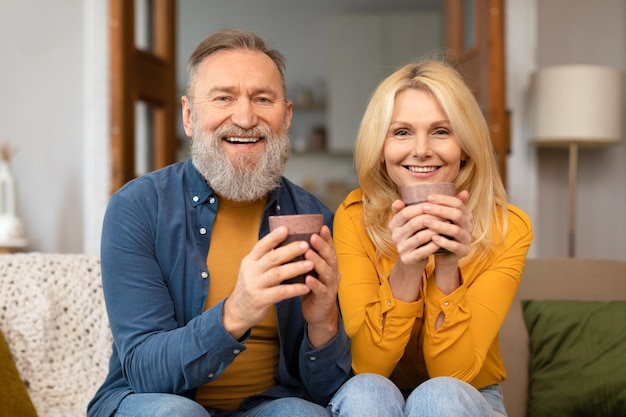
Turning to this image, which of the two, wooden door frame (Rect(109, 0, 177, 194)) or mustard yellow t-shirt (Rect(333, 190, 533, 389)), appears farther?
wooden door frame (Rect(109, 0, 177, 194))

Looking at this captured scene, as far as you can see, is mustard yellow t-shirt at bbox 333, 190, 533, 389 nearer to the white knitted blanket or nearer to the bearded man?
the bearded man

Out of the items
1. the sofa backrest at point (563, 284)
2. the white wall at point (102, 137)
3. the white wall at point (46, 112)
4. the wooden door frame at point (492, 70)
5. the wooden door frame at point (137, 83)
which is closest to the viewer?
the sofa backrest at point (563, 284)

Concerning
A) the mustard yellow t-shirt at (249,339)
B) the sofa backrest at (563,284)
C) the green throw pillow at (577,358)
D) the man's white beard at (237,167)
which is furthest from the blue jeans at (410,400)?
the sofa backrest at (563,284)

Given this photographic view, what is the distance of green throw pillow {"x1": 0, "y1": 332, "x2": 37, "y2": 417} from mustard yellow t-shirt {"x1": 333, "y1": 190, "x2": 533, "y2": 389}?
0.85 m

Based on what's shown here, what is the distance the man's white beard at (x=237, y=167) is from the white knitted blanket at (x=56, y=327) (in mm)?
650

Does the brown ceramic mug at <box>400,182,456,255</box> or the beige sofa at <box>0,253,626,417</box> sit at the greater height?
the brown ceramic mug at <box>400,182,456,255</box>

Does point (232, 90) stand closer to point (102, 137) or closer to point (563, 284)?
point (563, 284)

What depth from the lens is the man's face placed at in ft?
5.54

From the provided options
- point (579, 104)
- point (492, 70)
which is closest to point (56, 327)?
point (492, 70)

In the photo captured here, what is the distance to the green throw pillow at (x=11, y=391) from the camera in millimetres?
1822

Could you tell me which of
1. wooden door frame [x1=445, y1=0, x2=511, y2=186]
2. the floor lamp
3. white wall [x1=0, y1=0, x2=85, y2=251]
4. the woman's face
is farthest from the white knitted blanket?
the floor lamp

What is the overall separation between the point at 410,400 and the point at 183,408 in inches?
17.5

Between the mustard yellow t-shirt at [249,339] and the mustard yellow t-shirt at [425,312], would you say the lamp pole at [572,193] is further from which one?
the mustard yellow t-shirt at [249,339]

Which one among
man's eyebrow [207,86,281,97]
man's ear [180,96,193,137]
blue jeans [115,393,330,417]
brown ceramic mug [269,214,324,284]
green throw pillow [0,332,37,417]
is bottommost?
green throw pillow [0,332,37,417]
